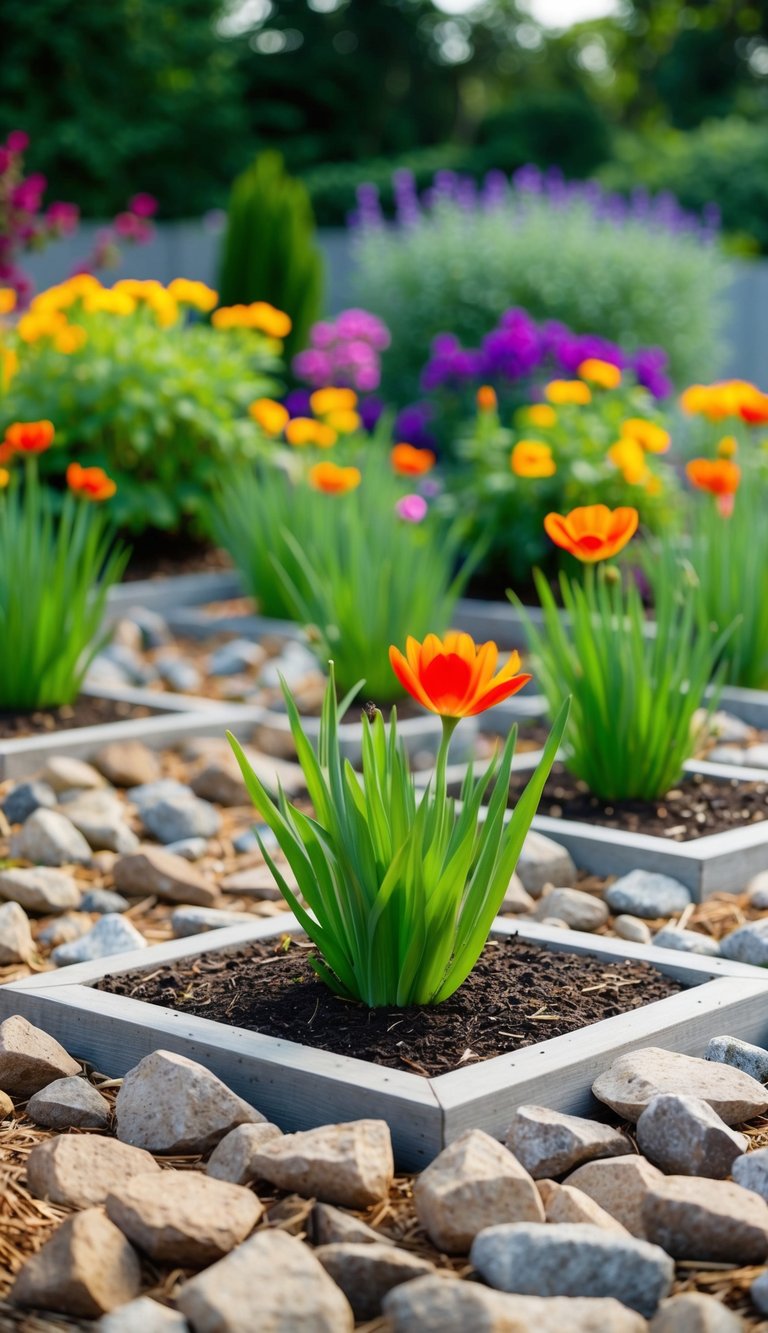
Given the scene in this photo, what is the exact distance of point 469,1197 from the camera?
1.88 m

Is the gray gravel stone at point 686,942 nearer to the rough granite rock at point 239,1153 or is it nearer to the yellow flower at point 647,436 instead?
the rough granite rock at point 239,1153

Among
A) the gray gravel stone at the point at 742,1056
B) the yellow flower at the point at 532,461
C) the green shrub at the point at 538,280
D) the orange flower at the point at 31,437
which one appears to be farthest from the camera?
the green shrub at the point at 538,280

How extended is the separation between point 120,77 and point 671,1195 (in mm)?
21157

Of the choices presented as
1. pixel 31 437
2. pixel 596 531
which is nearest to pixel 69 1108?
pixel 596 531

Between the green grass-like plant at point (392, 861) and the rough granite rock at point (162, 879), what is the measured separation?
99cm

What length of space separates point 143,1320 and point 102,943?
1325 mm

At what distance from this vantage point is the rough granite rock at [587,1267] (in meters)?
1.74

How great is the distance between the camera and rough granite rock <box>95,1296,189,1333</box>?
5.38 ft

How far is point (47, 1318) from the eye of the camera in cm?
172

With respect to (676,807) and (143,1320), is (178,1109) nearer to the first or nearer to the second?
(143,1320)

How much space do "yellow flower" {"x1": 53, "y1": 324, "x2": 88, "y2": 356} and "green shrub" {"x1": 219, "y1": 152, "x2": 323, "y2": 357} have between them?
17.2ft

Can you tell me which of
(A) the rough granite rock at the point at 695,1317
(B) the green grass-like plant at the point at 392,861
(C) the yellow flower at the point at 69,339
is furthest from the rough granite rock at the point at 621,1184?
(C) the yellow flower at the point at 69,339

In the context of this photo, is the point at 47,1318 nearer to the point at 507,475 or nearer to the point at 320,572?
the point at 320,572

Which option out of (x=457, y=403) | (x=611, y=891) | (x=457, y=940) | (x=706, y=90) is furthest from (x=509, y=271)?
(x=706, y=90)
